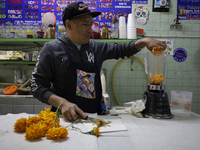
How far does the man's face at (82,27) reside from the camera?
1.43 meters

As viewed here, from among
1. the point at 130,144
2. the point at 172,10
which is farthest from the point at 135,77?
the point at 130,144

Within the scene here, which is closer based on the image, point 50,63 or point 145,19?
point 50,63

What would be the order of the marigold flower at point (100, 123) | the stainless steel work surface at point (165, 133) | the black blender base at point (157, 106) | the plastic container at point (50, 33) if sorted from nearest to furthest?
the stainless steel work surface at point (165, 133) → the marigold flower at point (100, 123) → the black blender base at point (157, 106) → the plastic container at point (50, 33)

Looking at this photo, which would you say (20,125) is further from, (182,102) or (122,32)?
(122,32)

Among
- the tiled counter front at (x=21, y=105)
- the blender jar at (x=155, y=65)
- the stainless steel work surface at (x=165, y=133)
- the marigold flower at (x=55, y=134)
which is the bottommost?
the tiled counter front at (x=21, y=105)

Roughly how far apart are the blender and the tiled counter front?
177cm

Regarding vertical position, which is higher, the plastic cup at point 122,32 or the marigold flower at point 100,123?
the plastic cup at point 122,32

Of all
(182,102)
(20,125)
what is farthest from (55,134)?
(182,102)

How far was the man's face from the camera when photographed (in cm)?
143

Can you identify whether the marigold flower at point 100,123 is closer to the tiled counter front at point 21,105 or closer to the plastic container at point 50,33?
the tiled counter front at point 21,105

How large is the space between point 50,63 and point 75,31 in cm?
36

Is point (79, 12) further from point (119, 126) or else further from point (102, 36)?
point (102, 36)

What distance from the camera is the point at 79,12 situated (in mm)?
1384

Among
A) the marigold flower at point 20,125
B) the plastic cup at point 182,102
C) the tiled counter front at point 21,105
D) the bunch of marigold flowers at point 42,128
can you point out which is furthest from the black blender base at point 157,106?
the tiled counter front at point 21,105
